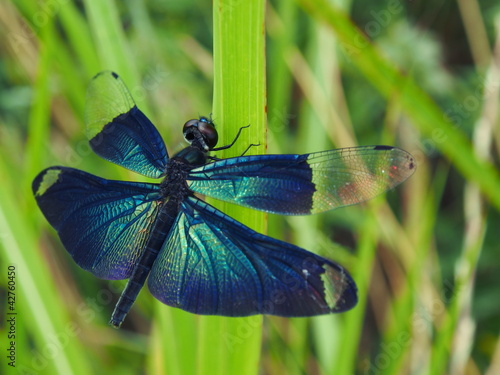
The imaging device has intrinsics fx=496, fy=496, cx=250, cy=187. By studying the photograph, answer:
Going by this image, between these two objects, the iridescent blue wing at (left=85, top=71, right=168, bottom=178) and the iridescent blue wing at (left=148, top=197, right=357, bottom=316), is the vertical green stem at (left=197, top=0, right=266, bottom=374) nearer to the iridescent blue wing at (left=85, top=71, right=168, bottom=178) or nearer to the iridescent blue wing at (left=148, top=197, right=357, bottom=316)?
the iridescent blue wing at (left=148, top=197, right=357, bottom=316)

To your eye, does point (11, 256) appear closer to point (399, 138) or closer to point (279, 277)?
point (279, 277)

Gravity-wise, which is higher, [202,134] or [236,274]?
[202,134]

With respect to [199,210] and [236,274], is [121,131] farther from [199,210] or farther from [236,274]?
[236,274]

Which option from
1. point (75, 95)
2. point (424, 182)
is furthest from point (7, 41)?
point (424, 182)

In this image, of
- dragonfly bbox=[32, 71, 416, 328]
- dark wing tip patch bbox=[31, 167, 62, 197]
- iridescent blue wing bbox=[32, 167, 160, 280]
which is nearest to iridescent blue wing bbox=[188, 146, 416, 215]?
dragonfly bbox=[32, 71, 416, 328]

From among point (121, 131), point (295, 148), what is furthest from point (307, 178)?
point (295, 148)

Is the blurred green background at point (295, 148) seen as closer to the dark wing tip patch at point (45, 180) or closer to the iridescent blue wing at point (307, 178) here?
the iridescent blue wing at point (307, 178)
